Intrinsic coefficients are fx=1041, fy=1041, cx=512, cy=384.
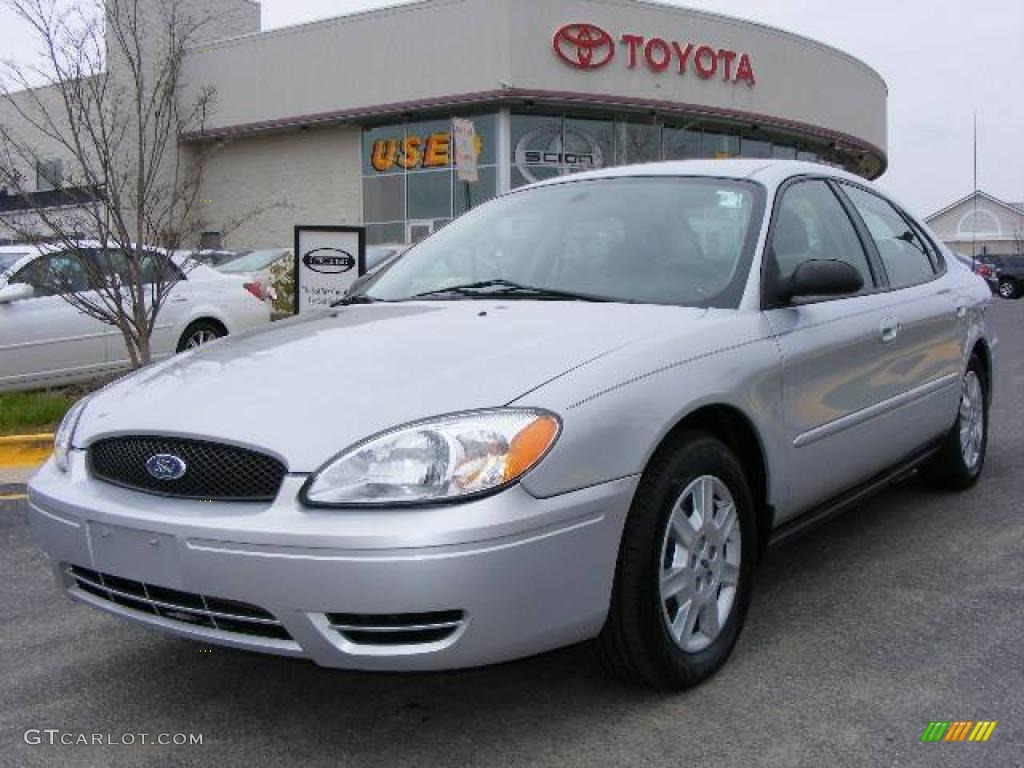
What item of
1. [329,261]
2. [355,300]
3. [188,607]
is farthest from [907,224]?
[329,261]

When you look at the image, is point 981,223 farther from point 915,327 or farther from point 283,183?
point 915,327

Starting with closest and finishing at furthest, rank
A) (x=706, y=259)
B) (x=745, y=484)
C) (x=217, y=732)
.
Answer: (x=217, y=732), (x=745, y=484), (x=706, y=259)

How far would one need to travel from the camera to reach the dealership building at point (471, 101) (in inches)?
942

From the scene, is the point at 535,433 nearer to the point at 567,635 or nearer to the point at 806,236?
the point at 567,635

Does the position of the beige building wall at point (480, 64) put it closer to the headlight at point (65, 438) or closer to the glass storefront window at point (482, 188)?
the glass storefront window at point (482, 188)

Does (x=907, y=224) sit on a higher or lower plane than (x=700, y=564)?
higher

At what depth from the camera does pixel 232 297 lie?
10.4 metres

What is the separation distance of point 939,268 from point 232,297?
7.26m

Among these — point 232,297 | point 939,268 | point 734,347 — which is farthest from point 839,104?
point 734,347

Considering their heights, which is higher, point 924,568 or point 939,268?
point 939,268

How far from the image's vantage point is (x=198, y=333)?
10.2m

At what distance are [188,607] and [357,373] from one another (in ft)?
2.43

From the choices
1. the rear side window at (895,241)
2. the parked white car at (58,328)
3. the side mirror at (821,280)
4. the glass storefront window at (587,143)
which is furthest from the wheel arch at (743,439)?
the glass storefront window at (587,143)

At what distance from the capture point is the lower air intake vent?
2.46 meters
